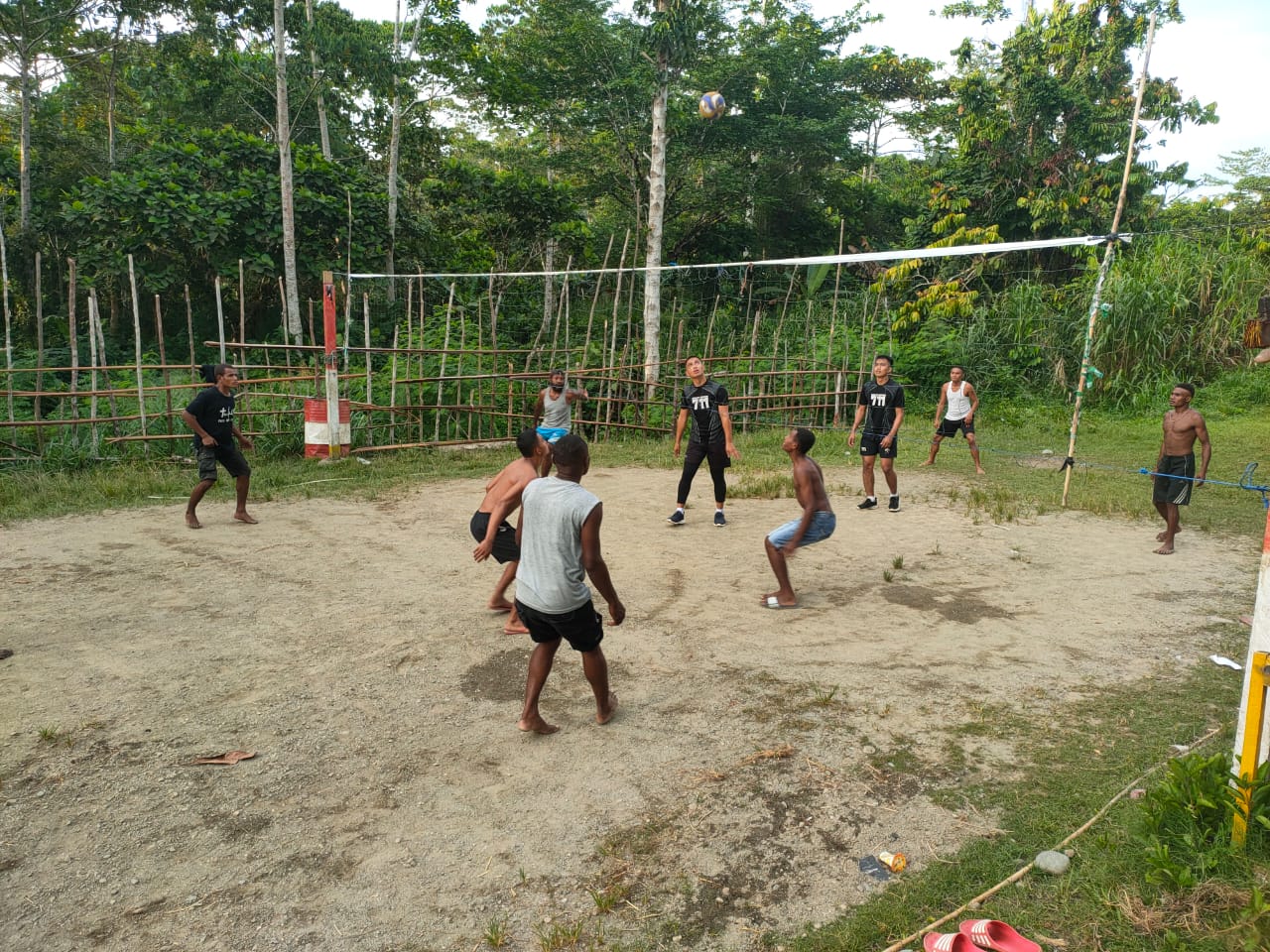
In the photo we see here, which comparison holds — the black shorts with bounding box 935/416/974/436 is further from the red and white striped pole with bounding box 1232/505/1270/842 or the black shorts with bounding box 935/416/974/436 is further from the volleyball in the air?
the red and white striped pole with bounding box 1232/505/1270/842

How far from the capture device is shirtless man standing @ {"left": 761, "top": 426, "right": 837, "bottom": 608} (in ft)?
18.6

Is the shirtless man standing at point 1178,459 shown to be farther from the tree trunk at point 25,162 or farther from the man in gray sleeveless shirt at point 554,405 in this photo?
the tree trunk at point 25,162

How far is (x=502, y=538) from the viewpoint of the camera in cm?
512

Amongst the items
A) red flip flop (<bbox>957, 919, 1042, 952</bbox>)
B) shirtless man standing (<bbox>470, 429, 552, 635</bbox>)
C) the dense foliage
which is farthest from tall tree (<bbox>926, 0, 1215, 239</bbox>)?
red flip flop (<bbox>957, 919, 1042, 952</bbox>)

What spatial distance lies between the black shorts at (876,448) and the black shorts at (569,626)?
212 inches

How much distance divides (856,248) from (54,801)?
70.6 ft

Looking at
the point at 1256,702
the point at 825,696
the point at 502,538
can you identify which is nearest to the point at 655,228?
the point at 502,538

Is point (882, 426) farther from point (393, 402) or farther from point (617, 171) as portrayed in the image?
point (617, 171)

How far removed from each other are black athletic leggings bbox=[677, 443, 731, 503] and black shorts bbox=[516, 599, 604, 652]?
4061 mm

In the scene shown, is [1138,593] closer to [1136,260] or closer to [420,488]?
[420,488]

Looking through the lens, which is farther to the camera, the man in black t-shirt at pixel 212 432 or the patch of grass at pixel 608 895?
the man in black t-shirt at pixel 212 432

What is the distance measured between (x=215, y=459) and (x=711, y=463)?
15.1 feet

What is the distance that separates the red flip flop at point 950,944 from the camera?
257 cm

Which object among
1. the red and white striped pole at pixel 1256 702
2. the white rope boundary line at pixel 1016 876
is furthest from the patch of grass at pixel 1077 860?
the red and white striped pole at pixel 1256 702
